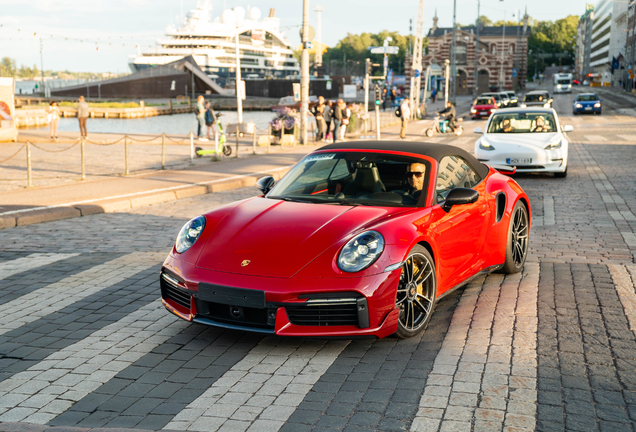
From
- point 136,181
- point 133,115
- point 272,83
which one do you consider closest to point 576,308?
point 136,181

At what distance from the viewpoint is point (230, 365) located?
4488mm

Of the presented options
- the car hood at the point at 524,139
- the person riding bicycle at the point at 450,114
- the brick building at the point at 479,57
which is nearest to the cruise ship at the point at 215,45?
the brick building at the point at 479,57

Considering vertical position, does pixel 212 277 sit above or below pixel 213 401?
above

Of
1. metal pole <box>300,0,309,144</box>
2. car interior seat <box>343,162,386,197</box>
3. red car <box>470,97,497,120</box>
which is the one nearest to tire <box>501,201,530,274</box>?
car interior seat <box>343,162,386,197</box>

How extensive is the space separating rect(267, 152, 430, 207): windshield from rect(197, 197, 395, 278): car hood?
23 centimetres

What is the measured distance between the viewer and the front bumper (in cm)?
446

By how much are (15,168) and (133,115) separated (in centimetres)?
5980

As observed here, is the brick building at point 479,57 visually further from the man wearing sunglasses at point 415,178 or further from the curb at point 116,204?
the man wearing sunglasses at point 415,178

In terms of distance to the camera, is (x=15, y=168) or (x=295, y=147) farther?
(x=295, y=147)

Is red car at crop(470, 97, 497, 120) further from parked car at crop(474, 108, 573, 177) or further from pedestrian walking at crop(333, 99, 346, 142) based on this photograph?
parked car at crop(474, 108, 573, 177)

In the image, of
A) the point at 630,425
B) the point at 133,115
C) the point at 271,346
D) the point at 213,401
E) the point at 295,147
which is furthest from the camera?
the point at 133,115

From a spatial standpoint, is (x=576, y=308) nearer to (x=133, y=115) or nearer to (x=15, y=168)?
(x=15, y=168)

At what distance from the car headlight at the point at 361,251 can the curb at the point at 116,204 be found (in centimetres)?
765

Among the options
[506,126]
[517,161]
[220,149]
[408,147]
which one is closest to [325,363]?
[408,147]
